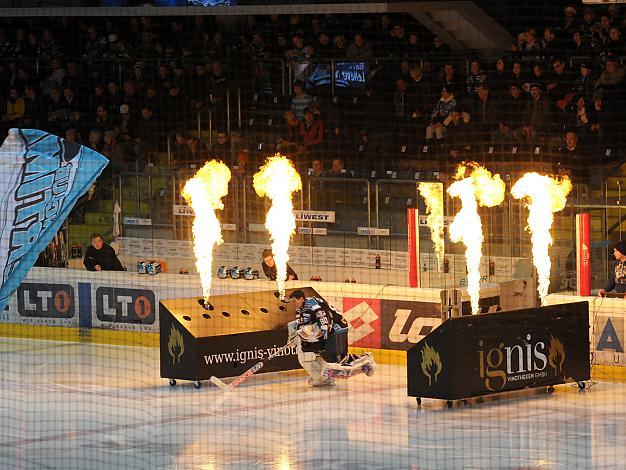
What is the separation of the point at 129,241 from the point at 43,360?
1.99 m

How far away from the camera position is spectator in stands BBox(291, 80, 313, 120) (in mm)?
19562

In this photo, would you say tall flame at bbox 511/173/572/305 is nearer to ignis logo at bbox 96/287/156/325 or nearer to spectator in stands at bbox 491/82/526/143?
spectator in stands at bbox 491/82/526/143

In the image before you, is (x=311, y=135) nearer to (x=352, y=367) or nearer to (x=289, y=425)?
(x=352, y=367)

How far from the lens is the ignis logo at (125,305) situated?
17.0 m

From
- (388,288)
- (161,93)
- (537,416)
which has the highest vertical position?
(161,93)

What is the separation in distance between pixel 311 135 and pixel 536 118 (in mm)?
2743

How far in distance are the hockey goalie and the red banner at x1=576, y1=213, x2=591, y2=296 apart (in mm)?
2038

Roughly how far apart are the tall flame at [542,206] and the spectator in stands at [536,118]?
1.39m

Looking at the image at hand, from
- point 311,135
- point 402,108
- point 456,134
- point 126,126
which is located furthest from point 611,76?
point 126,126

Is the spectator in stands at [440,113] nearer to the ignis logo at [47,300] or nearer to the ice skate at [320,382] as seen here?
the ice skate at [320,382]

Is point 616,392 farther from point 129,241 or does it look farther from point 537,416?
point 129,241

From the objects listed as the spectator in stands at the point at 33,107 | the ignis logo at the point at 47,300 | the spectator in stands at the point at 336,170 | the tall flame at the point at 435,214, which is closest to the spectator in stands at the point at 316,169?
the spectator in stands at the point at 336,170

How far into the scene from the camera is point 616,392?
14.5 m

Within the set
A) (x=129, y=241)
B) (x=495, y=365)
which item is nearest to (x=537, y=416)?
(x=495, y=365)
